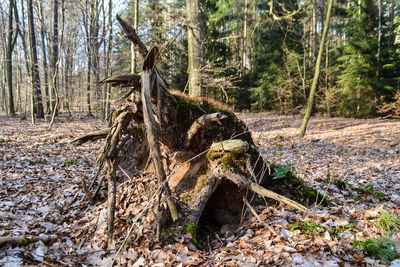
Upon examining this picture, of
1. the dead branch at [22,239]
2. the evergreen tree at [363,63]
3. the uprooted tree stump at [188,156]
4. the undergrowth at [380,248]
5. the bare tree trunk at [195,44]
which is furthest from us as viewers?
the evergreen tree at [363,63]

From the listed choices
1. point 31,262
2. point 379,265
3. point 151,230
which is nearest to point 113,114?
point 151,230

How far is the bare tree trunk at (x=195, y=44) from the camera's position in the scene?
7.46 meters

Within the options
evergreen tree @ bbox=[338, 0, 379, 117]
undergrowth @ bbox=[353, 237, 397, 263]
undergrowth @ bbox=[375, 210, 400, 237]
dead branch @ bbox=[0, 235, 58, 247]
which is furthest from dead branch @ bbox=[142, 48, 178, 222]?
evergreen tree @ bbox=[338, 0, 379, 117]

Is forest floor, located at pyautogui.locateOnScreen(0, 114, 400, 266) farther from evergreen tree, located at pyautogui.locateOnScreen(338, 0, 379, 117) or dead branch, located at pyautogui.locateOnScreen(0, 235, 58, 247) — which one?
evergreen tree, located at pyautogui.locateOnScreen(338, 0, 379, 117)

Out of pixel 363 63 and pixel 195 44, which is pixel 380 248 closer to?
pixel 195 44

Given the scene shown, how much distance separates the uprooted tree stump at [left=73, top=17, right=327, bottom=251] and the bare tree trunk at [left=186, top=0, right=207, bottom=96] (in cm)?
402

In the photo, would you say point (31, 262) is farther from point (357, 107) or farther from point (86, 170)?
point (357, 107)

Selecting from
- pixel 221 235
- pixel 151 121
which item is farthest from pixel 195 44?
pixel 221 235

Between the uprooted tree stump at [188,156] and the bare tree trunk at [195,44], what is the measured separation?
4.02 metres

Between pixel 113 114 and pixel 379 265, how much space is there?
13.0ft

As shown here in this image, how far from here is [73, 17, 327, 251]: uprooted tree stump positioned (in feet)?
9.79

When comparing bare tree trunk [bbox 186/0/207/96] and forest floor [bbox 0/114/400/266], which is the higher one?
bare tree trunk [bbox 186/0/207/96]

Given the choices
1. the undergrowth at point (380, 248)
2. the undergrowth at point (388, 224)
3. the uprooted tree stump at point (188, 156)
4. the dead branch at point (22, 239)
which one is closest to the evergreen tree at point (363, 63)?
the uprooted tree stump at point (188, 156)

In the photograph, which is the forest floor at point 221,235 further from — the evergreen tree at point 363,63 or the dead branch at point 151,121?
the evergreen tree at point 363,63
